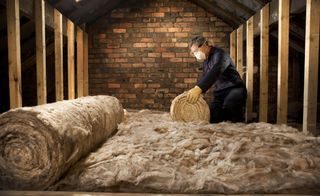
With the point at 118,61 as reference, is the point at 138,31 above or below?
above

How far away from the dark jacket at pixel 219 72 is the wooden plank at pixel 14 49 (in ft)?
5.43

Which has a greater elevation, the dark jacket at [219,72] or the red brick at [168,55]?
the red brick at [168,55]

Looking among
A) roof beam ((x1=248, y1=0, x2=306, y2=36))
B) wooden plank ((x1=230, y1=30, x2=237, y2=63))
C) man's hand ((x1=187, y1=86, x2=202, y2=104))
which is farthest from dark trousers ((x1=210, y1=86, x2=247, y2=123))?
wooden plank ((x1=230, y1=30, x2=237, y2=63))

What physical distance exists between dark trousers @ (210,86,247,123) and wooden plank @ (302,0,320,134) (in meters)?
1.02

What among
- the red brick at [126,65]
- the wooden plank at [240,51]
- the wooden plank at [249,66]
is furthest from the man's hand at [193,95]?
the red brick at [126,65]

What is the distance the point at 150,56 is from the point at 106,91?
3.27 ft

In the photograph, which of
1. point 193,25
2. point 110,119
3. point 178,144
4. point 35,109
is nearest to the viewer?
point 35,109

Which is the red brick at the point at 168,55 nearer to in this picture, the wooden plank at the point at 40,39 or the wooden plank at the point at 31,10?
the wooden plank at the point at 31,10

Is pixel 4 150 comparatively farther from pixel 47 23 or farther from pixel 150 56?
pixel 150 56

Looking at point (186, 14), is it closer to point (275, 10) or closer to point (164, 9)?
point (164, 9)

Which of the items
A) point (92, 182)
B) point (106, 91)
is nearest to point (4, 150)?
point (92, 182)

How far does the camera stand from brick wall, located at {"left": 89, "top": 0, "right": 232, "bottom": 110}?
533 centimetres

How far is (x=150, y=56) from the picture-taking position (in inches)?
211

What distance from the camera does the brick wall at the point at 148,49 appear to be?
5.33 meters
